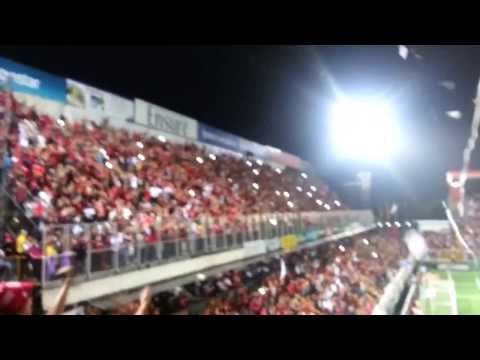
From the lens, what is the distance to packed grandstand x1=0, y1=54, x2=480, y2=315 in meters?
3.99

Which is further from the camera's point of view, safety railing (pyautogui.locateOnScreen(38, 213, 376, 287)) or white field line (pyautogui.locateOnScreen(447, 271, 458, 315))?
white field line (pyautogui.locateOnScreen(447, 271, 458, 315))

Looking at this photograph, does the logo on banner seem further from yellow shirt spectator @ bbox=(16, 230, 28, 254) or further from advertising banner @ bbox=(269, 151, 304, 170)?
yellow shirt spectator @ bbox=(16, 230, 28, 254)

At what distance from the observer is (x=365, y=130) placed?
5.14 meters

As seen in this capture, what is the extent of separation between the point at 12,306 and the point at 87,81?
192cm

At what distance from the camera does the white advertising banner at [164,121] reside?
554 centimetres

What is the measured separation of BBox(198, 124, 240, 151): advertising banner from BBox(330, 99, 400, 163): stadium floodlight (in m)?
1.20

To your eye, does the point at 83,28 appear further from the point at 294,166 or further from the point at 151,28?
the point at 294,166

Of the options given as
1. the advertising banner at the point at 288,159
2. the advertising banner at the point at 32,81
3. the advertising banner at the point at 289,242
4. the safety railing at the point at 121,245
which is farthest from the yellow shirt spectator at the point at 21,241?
the advertising banner at the point at 288,159

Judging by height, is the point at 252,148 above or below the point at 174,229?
above

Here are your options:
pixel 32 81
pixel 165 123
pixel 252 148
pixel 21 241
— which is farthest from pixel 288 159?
pixel 21 241

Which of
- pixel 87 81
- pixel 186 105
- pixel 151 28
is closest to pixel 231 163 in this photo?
pixel 186 105

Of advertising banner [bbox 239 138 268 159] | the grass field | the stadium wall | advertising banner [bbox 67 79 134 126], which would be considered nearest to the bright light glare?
the stadium wall

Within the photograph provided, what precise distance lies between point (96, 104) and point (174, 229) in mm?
1328

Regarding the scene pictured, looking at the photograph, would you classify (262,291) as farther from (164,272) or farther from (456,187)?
(456,187)
